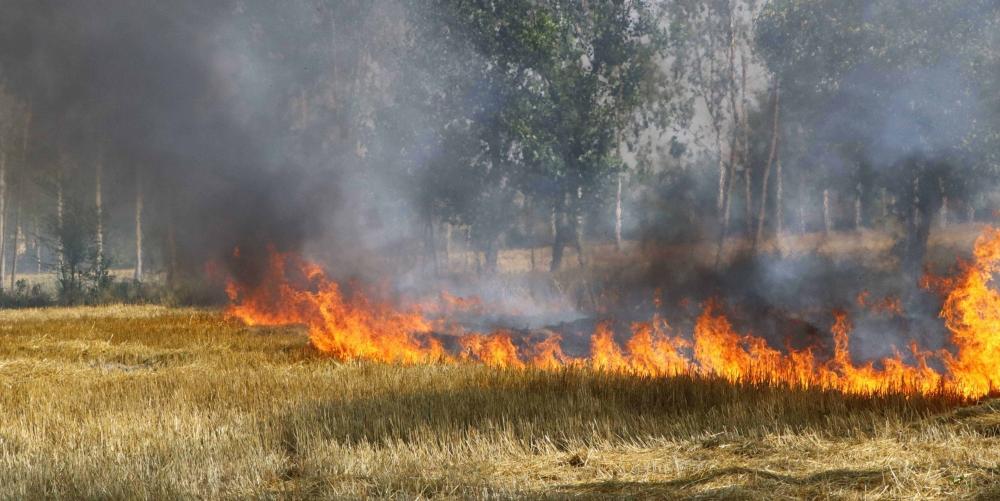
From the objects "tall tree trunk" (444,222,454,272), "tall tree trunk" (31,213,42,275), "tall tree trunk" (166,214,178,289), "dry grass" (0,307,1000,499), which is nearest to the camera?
"dry grass" (0,307,1000,499)

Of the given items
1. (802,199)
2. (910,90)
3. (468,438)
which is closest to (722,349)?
(468,438)

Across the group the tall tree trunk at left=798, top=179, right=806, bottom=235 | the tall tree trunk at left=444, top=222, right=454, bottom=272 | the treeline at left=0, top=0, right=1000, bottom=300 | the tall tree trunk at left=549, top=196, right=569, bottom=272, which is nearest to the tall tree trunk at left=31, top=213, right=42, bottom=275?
the treeline at left=0, top=0, right=1000, bottom=300


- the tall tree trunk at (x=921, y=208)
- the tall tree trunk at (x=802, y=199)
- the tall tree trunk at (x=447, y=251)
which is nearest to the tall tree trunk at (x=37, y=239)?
the tall tree trunk at (x=447, y=251)

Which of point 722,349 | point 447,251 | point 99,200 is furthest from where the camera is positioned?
point 447,251

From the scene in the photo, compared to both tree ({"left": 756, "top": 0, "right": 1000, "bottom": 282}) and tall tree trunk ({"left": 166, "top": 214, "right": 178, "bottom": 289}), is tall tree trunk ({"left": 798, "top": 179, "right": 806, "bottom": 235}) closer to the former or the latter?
tree ({"left": 756, "top": 0, "right": 1000, "bottom": 282})

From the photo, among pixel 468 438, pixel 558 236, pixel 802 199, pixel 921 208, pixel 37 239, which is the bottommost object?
pixel 468 438

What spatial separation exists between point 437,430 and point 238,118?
67.2 ft

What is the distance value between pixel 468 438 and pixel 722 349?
20.0 feet

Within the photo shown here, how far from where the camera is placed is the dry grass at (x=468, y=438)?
585 cm

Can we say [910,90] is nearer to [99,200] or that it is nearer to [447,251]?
[447,251]

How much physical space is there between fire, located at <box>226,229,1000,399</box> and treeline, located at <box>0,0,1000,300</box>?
9.41m

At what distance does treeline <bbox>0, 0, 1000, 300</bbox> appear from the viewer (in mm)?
22141

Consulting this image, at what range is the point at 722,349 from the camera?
12188 mm

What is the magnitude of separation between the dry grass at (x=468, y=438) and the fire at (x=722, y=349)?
1322 mm
